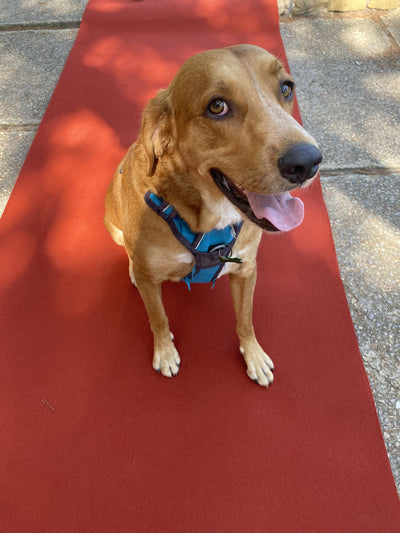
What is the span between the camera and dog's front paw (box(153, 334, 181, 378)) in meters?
2.45

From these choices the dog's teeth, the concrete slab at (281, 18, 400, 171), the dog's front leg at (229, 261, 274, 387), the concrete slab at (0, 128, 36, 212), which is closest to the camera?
the dog's teeth

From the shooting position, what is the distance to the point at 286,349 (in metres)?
2.58

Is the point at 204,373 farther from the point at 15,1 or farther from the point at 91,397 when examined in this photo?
the point at 15,1

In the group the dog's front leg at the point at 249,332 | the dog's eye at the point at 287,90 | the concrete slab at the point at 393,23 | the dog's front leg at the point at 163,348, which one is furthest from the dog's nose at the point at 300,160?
the concrete slab at the point at 393,23

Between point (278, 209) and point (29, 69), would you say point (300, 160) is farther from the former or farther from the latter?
point (29, 69)

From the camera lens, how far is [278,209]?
6.00 ft

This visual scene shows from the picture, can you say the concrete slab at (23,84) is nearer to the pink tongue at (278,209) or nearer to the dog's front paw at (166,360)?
the dog's front paw at (166,360)

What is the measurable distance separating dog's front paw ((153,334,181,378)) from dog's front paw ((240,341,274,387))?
1.42 feet

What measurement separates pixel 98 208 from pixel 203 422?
74.9 inches

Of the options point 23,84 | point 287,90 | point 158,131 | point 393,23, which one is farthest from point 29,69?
point 393,23

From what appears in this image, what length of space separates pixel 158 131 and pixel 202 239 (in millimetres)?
548

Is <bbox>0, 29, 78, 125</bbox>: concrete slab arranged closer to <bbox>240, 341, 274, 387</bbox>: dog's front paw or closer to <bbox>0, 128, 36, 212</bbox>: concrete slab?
<bbox>0, 128, 36, 212</bbox>: concrete slab

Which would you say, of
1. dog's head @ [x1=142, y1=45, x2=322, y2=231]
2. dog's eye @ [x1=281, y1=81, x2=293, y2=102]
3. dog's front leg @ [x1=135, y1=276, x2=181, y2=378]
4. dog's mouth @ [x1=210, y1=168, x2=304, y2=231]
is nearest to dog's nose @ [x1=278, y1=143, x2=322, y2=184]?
dog's head @ [x1=142, y1=45, x2=322, y2=231]

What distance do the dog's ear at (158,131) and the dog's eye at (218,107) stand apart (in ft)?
0.72
